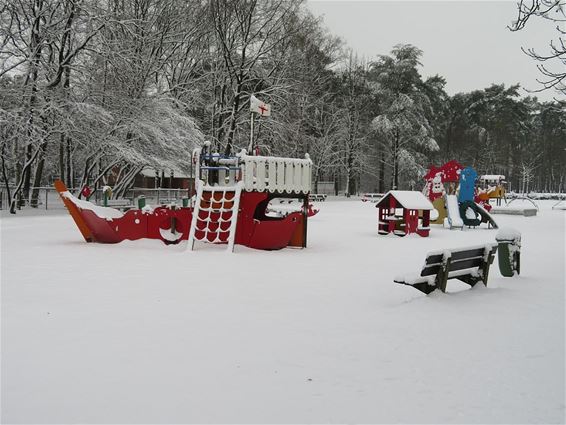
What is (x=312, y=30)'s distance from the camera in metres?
39.1

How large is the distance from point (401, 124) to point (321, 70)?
1103 cm

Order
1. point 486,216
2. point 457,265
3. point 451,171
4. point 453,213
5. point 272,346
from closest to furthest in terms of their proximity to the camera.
Answer: point 272,346, point 457,265, point 486,216, point 453,213, point 451,171

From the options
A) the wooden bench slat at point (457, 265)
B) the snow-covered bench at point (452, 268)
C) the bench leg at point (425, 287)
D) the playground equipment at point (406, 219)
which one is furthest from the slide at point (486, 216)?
the bench leg at point (425, 287)

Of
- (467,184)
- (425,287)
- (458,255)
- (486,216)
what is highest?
(467,184)

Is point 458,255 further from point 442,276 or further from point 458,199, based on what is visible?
point 458,199

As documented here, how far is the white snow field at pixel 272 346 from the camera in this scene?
334 cm

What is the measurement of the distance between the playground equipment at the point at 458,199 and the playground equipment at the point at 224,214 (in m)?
8.92

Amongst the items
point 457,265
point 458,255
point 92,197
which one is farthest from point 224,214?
point 92,197

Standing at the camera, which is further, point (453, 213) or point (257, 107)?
point (453, 213)

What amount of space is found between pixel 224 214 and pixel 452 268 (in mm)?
6747

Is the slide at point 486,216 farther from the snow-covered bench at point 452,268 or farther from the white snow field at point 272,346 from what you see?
the snow-covered bench at point 452,268

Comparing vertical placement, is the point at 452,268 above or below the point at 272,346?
above

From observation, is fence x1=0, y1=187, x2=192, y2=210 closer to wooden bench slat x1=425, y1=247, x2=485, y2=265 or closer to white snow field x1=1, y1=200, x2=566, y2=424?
white snow field x1=1, y1=200, x2=566, y2=424

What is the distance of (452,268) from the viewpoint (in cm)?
682
